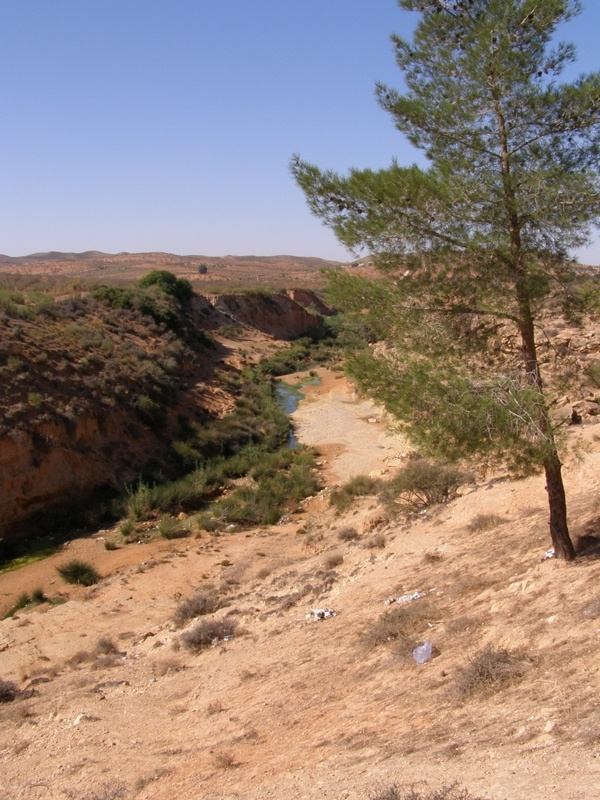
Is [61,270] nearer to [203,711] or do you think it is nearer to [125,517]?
[125,517]

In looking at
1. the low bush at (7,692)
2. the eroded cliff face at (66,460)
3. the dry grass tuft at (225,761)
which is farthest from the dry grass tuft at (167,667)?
the eroded cliff face at (66,460)

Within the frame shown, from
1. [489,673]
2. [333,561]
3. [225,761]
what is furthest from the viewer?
[333,561]

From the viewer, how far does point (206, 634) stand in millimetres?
9586

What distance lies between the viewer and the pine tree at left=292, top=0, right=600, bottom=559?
6.33 meters

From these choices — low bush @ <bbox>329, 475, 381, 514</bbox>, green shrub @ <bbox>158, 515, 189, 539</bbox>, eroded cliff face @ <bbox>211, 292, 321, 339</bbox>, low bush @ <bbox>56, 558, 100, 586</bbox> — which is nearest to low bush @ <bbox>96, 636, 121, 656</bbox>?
low bush @ <bbox>56, 558, 100, 586</bbox>

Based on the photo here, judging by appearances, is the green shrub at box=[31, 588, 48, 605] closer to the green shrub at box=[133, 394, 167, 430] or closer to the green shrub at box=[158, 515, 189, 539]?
the green shrub at box=[158, 515, 189, 539]

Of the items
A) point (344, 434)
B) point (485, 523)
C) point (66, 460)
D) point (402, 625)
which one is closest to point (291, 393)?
point (344, 434)

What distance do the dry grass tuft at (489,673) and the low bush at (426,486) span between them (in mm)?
8230

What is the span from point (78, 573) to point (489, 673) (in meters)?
11.2

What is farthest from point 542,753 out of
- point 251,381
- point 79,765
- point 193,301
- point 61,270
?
point 61,270

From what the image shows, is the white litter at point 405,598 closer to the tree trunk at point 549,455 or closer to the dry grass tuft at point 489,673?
the tree trunk at point 549,455

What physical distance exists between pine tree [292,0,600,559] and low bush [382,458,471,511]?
6745 millimetres

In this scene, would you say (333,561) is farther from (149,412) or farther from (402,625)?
(149,412)

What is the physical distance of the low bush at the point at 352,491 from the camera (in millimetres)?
16898
